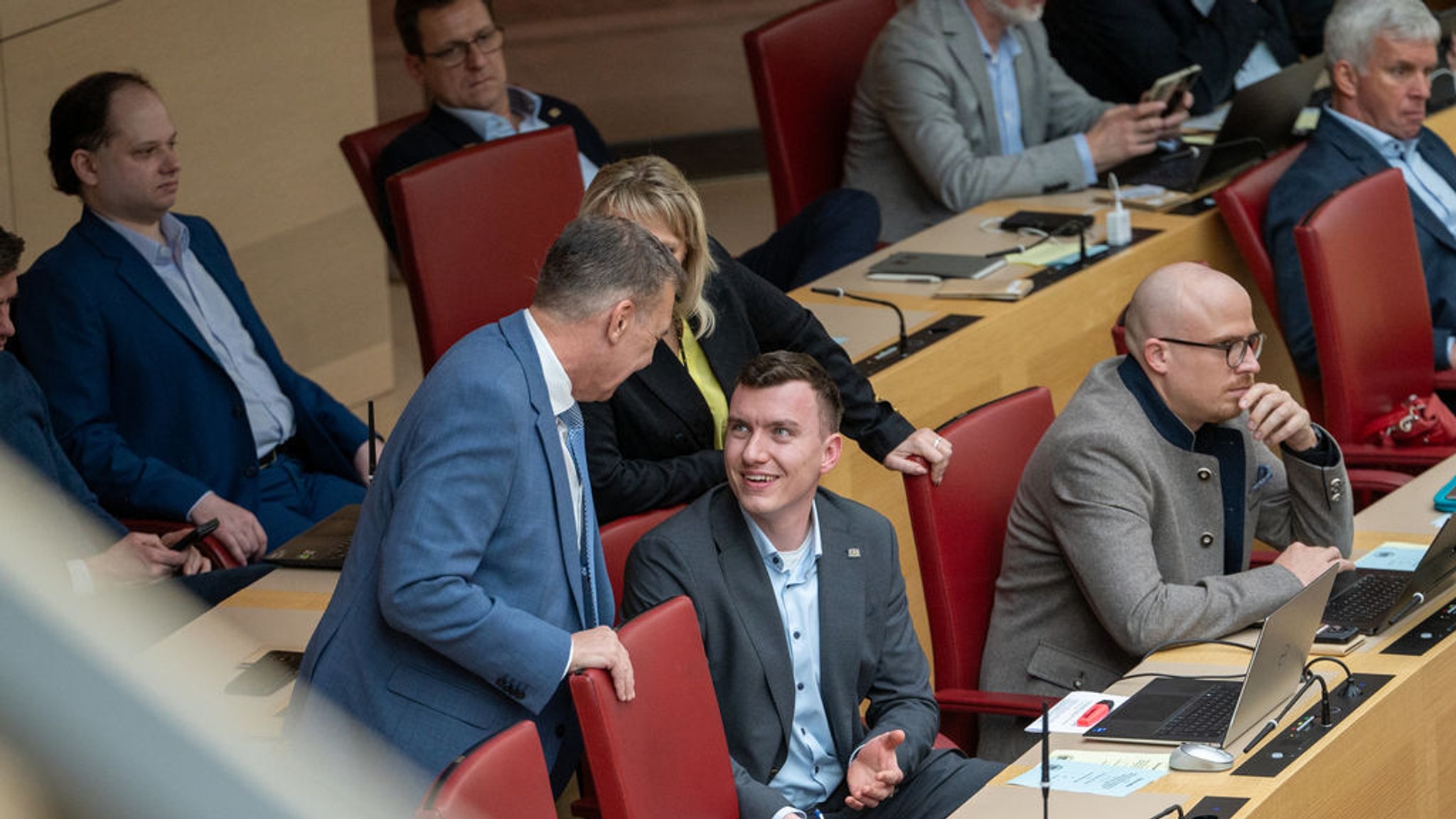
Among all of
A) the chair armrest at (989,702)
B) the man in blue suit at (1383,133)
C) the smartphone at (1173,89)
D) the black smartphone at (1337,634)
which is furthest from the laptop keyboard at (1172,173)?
the chair armrest at (989,702)

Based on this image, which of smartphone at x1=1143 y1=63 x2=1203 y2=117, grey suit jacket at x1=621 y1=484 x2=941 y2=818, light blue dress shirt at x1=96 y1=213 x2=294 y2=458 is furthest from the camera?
smartphone at x1=1143 y1=63 x2=1203 y2=117

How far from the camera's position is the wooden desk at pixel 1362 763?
226cm

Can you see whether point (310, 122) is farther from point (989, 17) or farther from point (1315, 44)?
point (1315, 44)

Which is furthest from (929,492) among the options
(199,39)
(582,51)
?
(582,51)

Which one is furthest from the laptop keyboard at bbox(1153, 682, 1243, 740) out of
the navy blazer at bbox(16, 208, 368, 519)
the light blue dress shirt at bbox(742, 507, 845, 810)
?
the navy blazer at bbox(16, 208, 368, 519)

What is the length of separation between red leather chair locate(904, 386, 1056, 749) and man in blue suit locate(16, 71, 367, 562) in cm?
139

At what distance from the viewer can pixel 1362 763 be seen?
97.8 inches

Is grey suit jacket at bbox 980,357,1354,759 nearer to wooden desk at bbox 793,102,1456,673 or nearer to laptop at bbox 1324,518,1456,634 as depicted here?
laptop at bbox 1324,518,1456,634

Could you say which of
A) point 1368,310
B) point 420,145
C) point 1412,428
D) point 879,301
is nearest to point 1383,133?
point 1368,310

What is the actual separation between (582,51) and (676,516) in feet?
21.9

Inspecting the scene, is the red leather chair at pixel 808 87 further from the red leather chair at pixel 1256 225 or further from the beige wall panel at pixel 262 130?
the beige wall panel at pixel 262 130

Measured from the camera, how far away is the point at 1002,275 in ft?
14.3

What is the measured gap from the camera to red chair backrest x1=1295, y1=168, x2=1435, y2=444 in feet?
12.7

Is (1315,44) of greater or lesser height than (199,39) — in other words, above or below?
below
